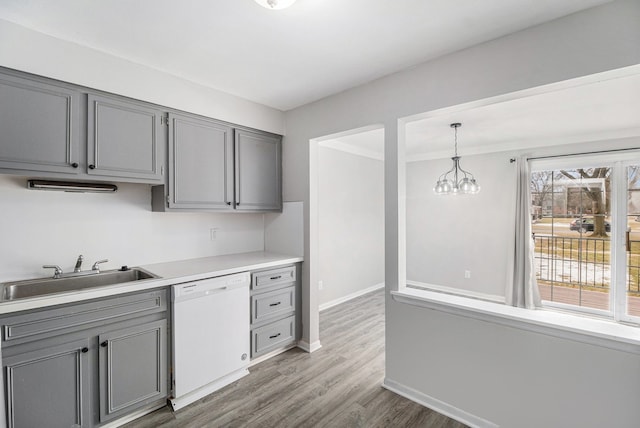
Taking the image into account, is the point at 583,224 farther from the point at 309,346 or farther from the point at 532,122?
the point at 309,346

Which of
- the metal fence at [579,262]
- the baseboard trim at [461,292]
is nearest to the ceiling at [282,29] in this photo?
the metal fence at [579,262]

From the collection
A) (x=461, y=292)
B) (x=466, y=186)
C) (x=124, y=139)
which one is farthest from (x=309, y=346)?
(x=461, y=292)

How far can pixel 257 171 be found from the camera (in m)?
3.02

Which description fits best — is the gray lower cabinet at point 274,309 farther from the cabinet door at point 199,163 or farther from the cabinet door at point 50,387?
the cabinet door at point 50,387

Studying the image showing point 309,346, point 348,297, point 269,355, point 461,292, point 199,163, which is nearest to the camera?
point 199,163

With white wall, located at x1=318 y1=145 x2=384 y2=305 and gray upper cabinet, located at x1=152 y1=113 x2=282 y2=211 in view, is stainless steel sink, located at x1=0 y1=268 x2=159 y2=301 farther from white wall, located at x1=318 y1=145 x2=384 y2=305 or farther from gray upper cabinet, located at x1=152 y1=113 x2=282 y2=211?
white wall, located at x1=318 y1=145 x2=384 y2=305

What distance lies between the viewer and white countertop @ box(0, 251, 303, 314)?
1.59m

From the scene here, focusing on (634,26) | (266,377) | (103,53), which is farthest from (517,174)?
(103,53)

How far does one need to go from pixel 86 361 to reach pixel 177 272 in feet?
2.39

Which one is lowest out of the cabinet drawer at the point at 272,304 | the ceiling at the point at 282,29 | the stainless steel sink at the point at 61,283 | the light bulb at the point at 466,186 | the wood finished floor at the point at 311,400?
the wood finished floor at the point at 311,400

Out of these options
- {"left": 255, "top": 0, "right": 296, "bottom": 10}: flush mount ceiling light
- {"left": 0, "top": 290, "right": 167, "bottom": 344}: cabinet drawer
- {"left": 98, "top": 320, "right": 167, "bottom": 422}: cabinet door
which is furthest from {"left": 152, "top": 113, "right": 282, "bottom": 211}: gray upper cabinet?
{"left": 255, "top": 0, "right": 296, "bottom": 10}: flush mount ceiling light

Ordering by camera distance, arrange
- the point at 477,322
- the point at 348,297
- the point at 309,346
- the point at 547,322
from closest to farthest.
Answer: the point at 547,322
the point at 477,322
the point at 309,346
the point at 348,297

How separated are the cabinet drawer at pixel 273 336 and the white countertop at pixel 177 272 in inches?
22.8

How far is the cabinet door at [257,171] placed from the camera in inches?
113
